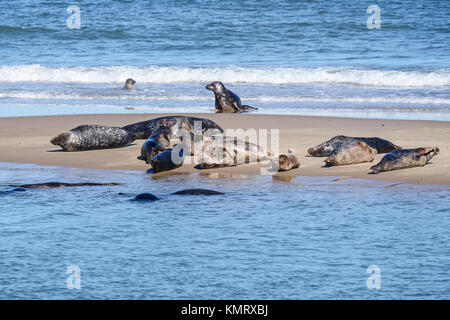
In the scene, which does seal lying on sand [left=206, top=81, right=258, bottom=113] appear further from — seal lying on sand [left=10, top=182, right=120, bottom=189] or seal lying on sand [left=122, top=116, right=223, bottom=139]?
seal lying on sand [left=10, top=182, right=120, bottom=189]

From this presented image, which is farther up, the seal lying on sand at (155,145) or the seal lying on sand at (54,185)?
the seal lying on sand at (155,145)

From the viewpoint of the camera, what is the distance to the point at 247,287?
5.01 m

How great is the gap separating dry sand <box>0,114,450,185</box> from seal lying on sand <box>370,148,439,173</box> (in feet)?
0.24

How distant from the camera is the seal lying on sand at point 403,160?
884 cm

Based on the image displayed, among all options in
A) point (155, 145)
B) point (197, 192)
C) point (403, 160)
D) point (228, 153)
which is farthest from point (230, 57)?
point (197, 192)

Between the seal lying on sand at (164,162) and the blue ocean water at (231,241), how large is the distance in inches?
28.7

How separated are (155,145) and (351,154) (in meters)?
2.48

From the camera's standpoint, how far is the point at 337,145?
962 centimetres

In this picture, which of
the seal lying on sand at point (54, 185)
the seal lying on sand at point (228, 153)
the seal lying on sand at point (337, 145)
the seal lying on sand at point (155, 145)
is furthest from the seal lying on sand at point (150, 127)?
the seal lying on sand at point (54, 185)

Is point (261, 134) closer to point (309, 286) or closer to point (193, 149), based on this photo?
point (193, 149)

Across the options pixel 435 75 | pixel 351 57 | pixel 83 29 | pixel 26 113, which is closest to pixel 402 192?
pixel 26 113

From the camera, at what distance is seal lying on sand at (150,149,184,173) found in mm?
9188

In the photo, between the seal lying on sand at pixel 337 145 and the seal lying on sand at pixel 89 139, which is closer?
the seal lying on sand at pixel 337 145

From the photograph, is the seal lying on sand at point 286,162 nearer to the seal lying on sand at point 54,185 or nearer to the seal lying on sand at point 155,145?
the seal lying on sand at point 155,145
